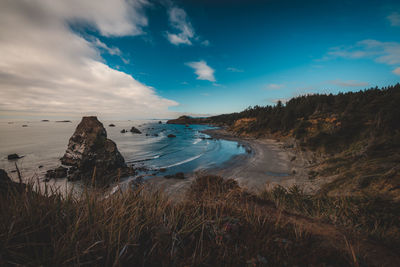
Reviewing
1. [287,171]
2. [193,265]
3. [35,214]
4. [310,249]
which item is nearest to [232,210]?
[310,249]

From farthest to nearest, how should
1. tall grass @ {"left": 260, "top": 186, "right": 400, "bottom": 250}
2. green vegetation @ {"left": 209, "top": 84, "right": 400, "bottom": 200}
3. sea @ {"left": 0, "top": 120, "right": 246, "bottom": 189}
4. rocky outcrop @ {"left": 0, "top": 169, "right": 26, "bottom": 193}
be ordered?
sea @ {"left": 0, "top": 120, "right": 246, "bottom": 189} → green vegetation @ {"left": 209, "top": 84, "right": 400, "bottom": 200} → tall grass @ {"left": 260, "top": 186, "right": 400, "bottom": 250} → rocky outcrop @ {"left": 0, "top": 169, "right": 26, "bottom": 193}

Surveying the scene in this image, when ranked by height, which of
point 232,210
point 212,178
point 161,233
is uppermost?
point 161,233

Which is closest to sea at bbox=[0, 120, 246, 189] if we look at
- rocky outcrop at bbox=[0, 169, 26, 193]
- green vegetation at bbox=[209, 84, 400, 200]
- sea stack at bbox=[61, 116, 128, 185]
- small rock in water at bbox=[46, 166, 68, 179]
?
rocky outcrop at bbox=[0, 169, 26, 193]

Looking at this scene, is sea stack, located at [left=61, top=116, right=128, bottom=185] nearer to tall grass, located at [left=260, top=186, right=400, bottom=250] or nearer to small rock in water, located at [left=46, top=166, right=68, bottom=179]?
small rock in water, located at [left=46, top=166, right=68, bottom=179]

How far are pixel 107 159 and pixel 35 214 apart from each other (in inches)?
610

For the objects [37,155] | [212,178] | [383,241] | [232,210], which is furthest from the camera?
[37,155]

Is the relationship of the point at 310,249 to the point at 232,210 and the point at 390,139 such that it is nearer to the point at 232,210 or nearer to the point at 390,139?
the point at 232,210

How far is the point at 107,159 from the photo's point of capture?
14.9 meters

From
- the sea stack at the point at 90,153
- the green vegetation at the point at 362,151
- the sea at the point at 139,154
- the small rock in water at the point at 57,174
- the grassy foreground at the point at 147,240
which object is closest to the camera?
the grassy foreground at the point at 147,240

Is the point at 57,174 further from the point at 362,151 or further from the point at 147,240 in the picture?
the point at 362,151

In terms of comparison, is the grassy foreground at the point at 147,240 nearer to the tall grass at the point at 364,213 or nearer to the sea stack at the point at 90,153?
the tall grass at the point at 364,213

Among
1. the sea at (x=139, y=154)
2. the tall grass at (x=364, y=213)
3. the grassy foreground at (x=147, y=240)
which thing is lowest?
the sea at (x=139, y=154)

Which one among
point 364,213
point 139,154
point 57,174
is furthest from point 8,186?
point 139,154

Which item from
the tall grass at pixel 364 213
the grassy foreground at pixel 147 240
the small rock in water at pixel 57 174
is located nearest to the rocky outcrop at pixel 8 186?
the grassy foreground at pixel 147 240
